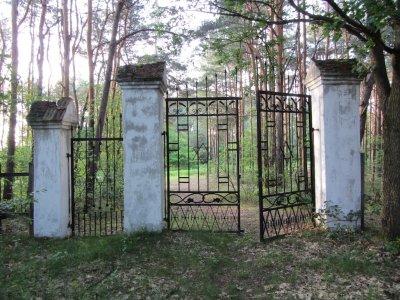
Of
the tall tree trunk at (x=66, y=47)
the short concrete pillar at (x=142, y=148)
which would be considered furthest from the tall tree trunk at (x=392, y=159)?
the tall tree trunk at (x=66, y=47)

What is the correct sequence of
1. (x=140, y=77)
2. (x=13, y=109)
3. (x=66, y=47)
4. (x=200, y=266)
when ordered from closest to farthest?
(x=200, y=266) → (x=140, y=77) → (x=13, y=109) → (x=66, y=47)

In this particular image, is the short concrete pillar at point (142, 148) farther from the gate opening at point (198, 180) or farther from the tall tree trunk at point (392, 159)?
the tall tree trunk at point (392, 159)

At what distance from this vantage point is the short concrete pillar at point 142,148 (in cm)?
705

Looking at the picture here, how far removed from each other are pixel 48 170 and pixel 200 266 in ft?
10.7

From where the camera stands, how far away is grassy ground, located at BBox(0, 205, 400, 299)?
18.2 feet

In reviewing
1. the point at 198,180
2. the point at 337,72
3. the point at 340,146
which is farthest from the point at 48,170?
the point at 337,72

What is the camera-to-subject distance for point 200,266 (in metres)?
6.21

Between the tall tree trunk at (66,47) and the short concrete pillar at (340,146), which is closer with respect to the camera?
the short concrete pillar at (340,146)

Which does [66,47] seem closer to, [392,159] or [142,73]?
[142,73]

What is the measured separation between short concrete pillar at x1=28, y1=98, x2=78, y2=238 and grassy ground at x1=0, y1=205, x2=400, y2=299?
359mm

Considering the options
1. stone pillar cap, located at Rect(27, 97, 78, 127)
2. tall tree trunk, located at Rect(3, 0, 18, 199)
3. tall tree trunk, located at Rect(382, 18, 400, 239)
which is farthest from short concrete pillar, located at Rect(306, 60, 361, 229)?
tall tree trunk, located at Rect(3, 0, 18, 199)

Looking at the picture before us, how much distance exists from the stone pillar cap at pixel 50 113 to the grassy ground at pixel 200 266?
84.3 inches

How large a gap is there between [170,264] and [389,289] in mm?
3151

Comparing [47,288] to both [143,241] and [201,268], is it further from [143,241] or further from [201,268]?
[201,268]
